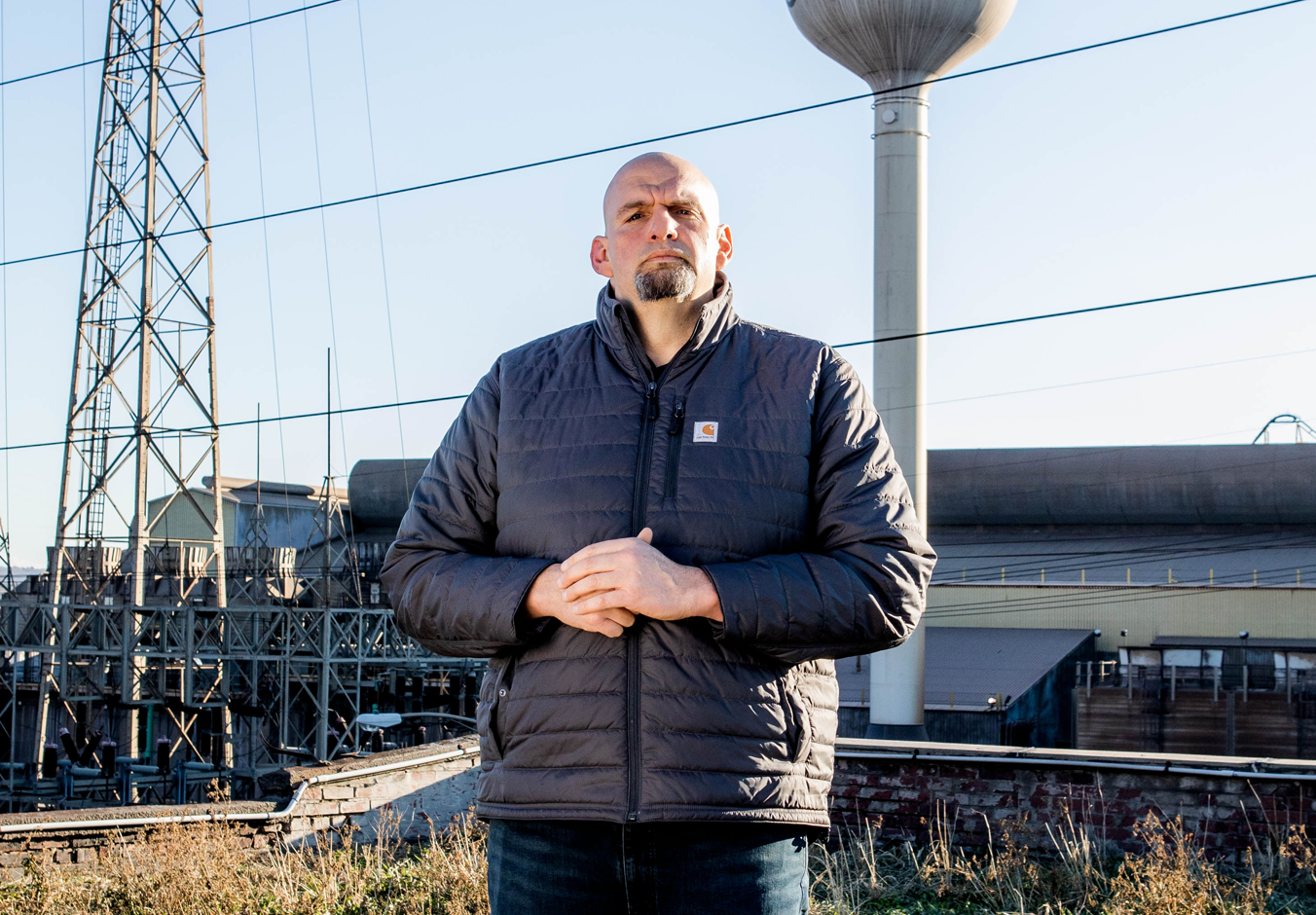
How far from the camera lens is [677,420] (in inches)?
96.2

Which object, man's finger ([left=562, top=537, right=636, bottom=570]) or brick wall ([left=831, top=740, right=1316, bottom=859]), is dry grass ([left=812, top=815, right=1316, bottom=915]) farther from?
man's finger ([left=562, top=537, right=636, bottom=570])

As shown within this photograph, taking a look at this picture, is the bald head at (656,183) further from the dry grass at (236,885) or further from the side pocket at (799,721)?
the dry grass at (236,885)

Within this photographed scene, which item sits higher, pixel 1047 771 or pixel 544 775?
pixel 544 775

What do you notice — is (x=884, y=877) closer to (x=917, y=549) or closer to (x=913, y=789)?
(x=913, y=789)

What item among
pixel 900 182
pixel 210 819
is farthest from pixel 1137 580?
pixel 210 819

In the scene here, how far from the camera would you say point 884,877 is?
24.3 feet

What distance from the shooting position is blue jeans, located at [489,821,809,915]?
7.28 ft

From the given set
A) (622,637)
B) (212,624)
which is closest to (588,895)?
(622,637)

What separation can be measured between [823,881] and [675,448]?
5260mm

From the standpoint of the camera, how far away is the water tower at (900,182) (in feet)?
78.7

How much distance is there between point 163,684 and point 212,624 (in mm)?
1603

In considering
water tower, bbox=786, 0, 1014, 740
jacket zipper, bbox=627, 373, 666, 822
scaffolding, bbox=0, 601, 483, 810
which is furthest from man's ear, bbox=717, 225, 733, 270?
scaffolding, bbox=0, 601, 483, 810

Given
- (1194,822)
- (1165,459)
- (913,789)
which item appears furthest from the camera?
(1165,459)

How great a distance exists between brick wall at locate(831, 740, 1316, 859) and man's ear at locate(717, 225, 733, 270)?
6.58 metres
